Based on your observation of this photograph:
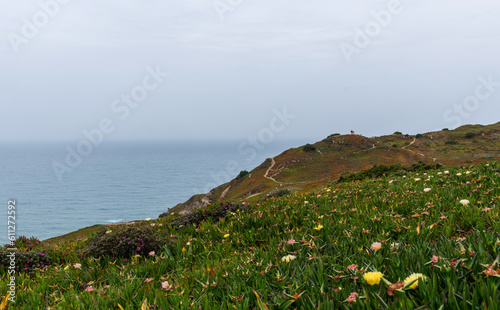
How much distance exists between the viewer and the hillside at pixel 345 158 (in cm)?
5778

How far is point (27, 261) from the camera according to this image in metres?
6.47

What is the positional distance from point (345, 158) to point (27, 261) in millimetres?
66201

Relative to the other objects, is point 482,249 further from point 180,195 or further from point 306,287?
point 180,195

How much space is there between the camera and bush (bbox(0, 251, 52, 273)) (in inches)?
247

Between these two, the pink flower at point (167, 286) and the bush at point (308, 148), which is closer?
the pink flower at point (167, 286)

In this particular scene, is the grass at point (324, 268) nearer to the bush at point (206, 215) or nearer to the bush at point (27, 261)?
the bush at point (27, 261)

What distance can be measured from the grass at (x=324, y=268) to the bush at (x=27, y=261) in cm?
34

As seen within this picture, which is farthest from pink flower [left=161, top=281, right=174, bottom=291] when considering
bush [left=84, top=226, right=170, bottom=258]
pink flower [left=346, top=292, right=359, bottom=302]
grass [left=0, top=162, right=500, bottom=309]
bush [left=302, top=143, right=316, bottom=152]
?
bush [left=302, top=143, right=316, bottom=152]

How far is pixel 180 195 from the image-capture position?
465 ft

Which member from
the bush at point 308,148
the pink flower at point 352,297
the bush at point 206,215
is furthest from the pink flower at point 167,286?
the bush at point 308,148

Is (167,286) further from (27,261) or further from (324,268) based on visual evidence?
(27,261)

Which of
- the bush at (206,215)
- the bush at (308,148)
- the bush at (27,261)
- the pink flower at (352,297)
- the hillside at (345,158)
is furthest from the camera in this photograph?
the bush at (308,148)

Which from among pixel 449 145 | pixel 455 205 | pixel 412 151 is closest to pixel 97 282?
pixel 455 205

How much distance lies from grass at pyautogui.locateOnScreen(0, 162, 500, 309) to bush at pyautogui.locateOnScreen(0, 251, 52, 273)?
336mm
